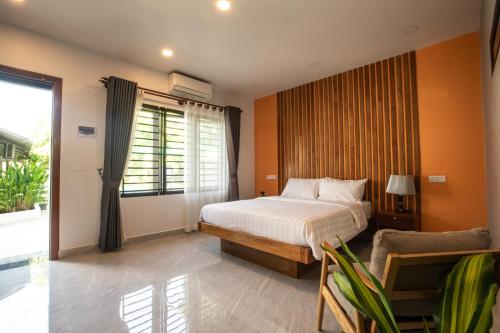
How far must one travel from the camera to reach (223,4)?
91.9 inches

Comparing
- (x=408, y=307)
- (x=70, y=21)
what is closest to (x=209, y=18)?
(x=70, y=21)

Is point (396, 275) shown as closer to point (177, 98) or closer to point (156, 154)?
point (156, 154)

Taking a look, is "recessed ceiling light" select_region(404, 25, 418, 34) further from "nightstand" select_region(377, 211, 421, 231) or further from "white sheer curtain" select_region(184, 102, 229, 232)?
"white sheer curtain" select_region(184, 102, 229, 232)

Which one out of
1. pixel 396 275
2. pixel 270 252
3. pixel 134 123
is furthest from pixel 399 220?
pixel 134 123

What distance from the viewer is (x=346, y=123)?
3.93 metres

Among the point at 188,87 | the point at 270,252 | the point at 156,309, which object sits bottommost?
the point at 156,309

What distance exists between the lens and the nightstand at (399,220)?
9.73 feet

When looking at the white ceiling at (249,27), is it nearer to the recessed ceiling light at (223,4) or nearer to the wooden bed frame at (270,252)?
the recessed ceiling light at (223,4)

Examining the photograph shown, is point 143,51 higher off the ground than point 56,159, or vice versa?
point 143,51

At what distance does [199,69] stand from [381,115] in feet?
9.78

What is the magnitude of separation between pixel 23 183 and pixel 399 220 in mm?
5940

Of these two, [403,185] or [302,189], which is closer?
[403,185]

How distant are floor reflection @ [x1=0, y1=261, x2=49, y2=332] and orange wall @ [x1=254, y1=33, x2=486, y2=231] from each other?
4.26 meters

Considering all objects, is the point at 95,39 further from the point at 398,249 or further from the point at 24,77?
the point at 398,249
